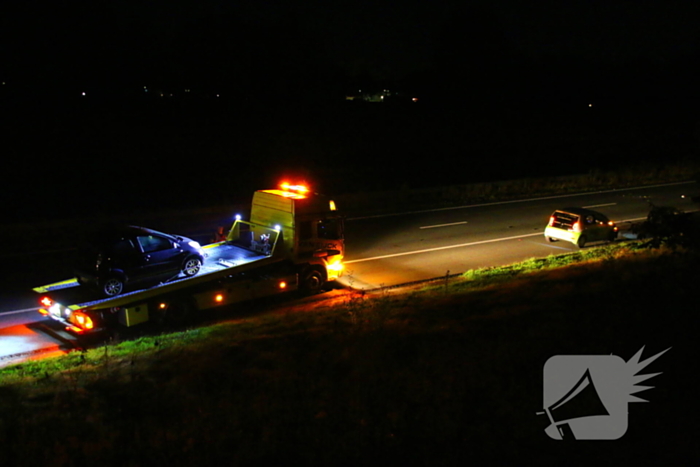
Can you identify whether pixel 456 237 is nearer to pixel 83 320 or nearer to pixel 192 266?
pixel 192 266

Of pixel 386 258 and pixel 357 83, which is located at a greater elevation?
pixel 357 83

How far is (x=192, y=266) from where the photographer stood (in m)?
13.8

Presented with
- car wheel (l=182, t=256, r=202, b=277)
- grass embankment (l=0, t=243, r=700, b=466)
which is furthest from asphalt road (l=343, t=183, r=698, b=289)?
grass embankment (l=0, t=243, r=700, b=466)

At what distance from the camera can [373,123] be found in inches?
2253

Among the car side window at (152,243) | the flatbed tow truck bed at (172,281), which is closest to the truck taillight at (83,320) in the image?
the flatbed tow truck bed at (172,281)

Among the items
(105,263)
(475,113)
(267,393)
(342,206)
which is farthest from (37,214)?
(475,113)

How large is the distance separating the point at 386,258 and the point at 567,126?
56.6 meters

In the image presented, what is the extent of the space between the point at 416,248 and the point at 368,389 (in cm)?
1357

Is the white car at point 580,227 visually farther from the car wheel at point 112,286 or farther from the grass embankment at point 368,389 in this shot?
the car wheel at point 112,286

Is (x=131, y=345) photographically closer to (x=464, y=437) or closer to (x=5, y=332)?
(x=5, y=332)

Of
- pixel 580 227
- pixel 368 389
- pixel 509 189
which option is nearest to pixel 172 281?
pixel 368 389

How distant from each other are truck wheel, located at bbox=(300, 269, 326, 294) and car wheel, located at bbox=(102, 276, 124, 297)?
467 cm

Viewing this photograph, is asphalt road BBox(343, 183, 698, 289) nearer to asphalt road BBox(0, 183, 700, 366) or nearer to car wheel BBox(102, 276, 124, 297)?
asphalt road BBox(0, 183, 700, 366)

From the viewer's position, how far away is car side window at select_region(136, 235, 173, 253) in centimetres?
1288
